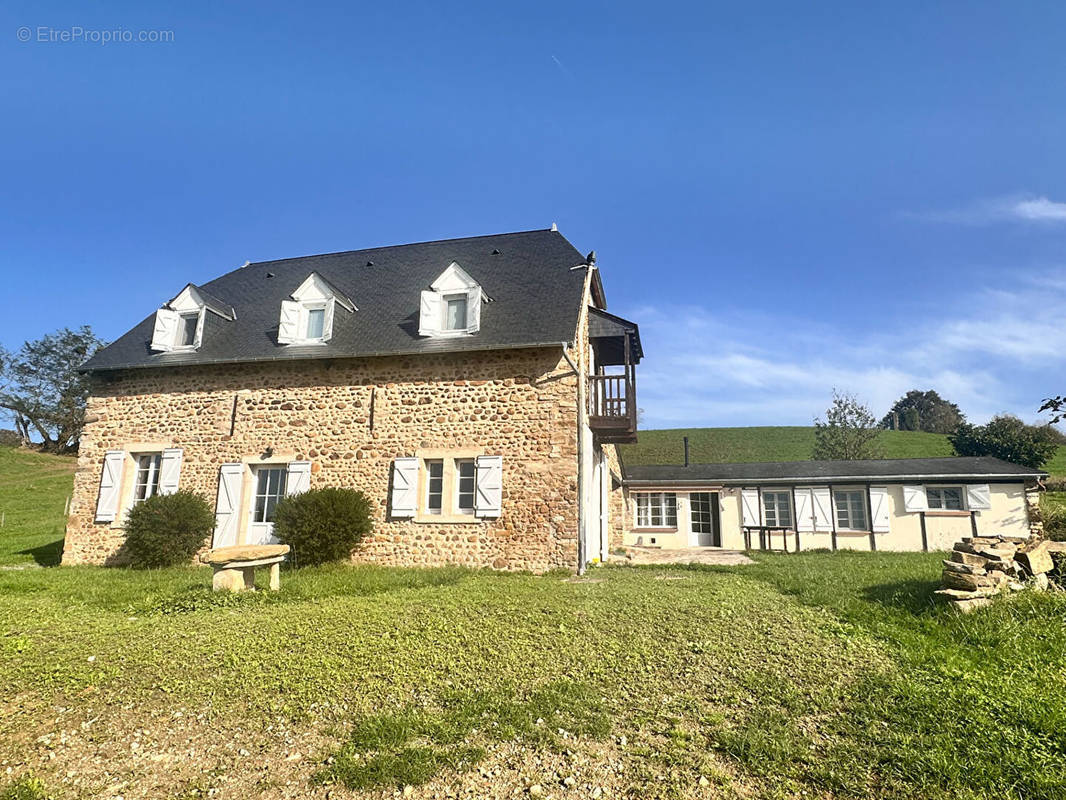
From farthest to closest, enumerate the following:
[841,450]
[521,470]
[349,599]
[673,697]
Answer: [841,450] < [521,470] < [349,599] < [673,697]

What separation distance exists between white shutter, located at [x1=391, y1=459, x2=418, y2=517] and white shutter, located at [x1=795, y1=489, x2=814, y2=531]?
1334 cm

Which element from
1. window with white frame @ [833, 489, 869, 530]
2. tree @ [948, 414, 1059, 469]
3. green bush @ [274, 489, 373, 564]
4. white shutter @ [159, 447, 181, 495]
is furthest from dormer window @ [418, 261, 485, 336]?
tree @ [948, 414, 1059, 469]

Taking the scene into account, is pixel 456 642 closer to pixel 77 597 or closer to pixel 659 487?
pixel 77 597

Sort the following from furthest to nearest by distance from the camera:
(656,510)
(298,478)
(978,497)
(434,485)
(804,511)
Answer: (656,510) < (804,511) < (978,497) < (298,478) < (434,485)

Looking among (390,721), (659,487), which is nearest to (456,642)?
(390,721)

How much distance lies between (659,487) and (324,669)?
1619 cm

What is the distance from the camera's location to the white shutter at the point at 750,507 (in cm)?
1823

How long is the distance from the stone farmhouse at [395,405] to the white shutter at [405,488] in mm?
42

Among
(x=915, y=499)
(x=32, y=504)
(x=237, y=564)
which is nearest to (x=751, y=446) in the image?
(x=915, y=499)

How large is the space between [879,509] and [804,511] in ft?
7.16

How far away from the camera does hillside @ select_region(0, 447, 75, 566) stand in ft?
44.6

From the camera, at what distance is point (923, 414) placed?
65312mm

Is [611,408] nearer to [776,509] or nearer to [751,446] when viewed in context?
[776,509]

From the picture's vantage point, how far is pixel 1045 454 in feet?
94.8
